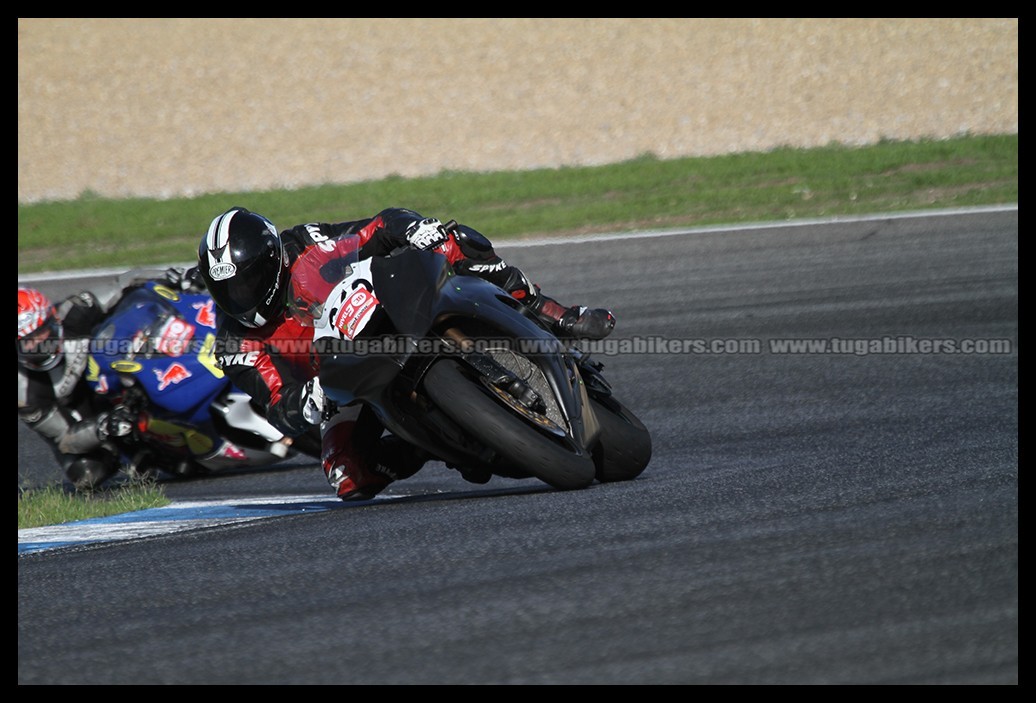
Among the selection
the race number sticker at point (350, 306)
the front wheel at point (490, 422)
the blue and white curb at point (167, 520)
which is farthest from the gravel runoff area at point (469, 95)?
the front wheel at point (490, 422)

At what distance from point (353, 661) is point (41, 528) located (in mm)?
3514

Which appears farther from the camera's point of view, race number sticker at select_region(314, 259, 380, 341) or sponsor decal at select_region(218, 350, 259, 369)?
sponsor decal at select_region(218, 350, 259, 369)

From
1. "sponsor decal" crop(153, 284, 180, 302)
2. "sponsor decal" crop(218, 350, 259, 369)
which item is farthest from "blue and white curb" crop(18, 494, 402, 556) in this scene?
"sponsor decal" crop(153, 284, 180, 302)

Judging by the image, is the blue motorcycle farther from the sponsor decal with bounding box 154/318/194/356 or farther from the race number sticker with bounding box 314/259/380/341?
the race number sticker with bounding box 314/259/380/341

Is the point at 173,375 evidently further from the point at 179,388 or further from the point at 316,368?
the point at 316,368

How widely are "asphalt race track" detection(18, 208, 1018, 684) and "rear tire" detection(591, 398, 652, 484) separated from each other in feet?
0.54

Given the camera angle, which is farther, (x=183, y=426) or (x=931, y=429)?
(x=183, y=426)

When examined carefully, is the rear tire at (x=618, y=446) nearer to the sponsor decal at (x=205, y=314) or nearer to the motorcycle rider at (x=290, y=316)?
the motorcycle rider at (x=290, y=316)

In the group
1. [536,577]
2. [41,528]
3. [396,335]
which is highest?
[396,335]

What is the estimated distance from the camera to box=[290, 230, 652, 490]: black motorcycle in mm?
4547

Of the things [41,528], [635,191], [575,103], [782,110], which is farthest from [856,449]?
[575,103]

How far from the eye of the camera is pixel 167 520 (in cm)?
584
